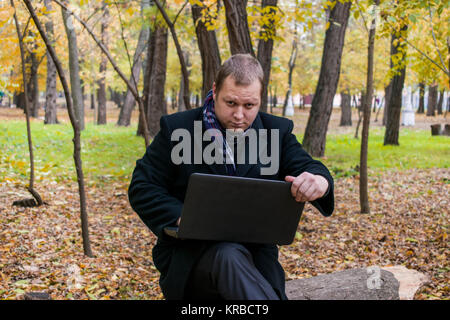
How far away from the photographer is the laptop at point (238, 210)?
217 centimetres

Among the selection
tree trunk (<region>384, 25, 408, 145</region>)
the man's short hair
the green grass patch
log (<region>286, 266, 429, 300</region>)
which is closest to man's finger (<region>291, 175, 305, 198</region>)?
the man's short hair

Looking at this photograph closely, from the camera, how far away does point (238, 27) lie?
6000mm

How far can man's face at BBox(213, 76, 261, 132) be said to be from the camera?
2518mm

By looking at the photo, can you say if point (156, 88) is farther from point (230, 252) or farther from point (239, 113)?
point (230, 252)

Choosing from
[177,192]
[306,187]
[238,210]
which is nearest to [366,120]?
[177,192]

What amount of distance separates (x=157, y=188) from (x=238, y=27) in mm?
3936

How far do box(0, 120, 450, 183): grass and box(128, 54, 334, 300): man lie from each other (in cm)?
540

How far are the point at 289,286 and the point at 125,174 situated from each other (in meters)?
6.21

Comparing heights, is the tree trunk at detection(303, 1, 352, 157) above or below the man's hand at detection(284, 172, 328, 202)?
above

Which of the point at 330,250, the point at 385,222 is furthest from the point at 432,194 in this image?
the point at 330,250

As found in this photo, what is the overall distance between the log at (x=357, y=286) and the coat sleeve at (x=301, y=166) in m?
1.51

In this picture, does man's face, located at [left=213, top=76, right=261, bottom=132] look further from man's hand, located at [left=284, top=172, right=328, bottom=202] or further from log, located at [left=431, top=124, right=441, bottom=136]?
log, located at [left=431, top=124, right=441, bottom=136]
